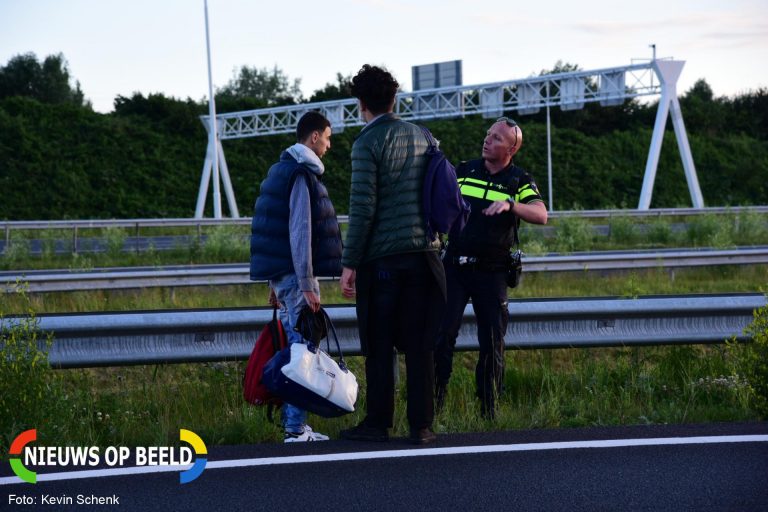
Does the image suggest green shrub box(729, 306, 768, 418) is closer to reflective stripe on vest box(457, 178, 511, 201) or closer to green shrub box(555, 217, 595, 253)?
reflective stripe on vest box(457, 178, 511, 201)

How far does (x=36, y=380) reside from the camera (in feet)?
20.1

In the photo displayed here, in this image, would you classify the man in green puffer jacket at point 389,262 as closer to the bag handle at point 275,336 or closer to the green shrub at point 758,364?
the bag handle at point 275,336

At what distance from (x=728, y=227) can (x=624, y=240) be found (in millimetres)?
2883

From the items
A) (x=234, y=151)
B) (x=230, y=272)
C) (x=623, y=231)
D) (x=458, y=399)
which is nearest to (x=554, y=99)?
(x=623, y=231)

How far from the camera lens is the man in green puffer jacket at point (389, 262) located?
19.1 feet

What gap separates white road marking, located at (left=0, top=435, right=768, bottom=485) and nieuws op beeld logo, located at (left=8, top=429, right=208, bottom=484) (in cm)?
10

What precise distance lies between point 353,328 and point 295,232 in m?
1.38

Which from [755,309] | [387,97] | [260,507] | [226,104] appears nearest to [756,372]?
[755,309]

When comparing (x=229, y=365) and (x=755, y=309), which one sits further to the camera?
(x=229, y=365)

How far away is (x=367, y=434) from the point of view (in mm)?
5988

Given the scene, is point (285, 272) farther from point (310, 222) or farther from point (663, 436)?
point (663, 436)

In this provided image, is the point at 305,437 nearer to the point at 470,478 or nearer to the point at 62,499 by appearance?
the point at 470,478

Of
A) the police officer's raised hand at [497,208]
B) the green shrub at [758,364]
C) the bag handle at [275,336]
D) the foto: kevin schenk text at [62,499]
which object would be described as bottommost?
the foto: kevin schenk text at [62,499]

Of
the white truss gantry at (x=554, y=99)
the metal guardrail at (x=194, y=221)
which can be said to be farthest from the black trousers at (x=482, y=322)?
the white truss gantry at (x=554, y=99)
